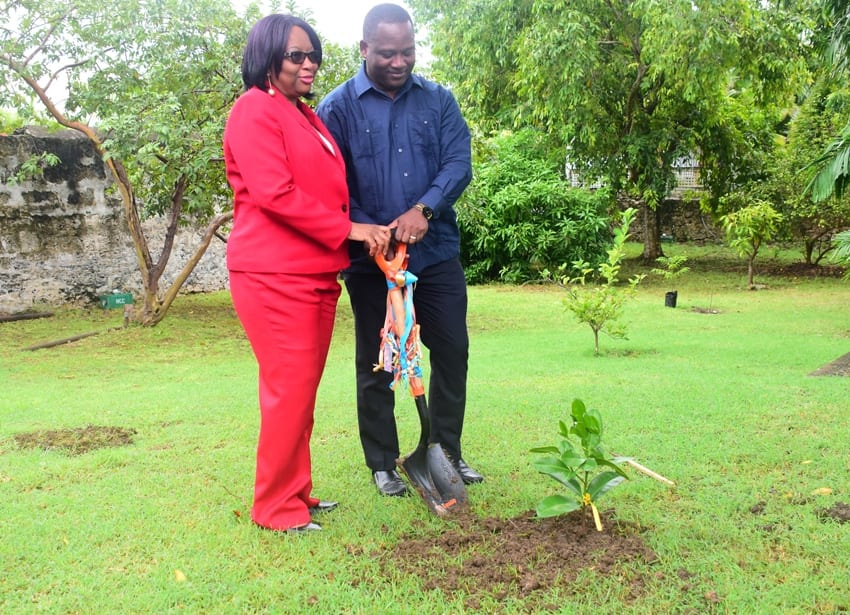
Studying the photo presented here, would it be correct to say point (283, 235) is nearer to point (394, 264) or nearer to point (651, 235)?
point (394, 264)

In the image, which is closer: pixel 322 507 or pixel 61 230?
pixel 322 507

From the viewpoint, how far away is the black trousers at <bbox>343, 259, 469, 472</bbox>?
393 centimetres

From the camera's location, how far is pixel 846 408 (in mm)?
5348

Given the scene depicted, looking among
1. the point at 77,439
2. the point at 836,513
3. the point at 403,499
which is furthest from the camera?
the point at 77,439

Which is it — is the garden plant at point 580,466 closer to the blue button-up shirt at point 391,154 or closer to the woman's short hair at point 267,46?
the blue button-up shirt at point 391,154

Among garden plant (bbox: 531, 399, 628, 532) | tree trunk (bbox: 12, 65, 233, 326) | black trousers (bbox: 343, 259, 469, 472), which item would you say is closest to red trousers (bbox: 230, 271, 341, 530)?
black trousers (bbox: 343, 259, 469, 472)

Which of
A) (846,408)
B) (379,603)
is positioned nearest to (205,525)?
(379,603)

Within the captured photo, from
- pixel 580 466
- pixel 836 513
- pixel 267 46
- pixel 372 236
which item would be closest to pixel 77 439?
pixel 372 236

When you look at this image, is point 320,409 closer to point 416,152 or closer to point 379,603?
point 416,152

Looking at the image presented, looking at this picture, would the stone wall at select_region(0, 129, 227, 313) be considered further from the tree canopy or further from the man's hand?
the man's hand

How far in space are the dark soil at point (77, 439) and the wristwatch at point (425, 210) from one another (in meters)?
2.59

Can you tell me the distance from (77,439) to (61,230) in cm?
724

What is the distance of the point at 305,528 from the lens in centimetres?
351

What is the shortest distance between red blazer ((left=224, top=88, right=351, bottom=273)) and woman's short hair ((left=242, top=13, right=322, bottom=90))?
71 millimetres
